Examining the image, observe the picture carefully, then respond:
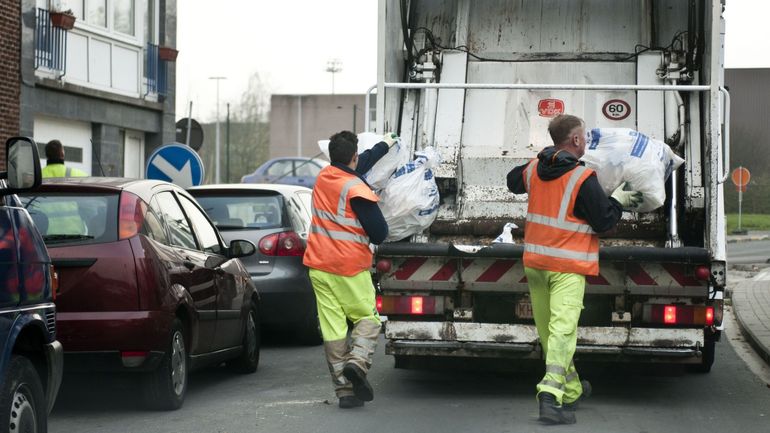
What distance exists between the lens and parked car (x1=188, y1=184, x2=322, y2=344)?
11.3 meters

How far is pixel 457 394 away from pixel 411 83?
231 centimetres

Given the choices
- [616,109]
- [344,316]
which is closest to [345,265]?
[344,316]

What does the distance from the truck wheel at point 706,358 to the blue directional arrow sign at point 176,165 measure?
6.83 m

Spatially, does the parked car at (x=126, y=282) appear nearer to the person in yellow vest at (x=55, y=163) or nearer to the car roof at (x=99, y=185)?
the car roof at (x=99, y=185)

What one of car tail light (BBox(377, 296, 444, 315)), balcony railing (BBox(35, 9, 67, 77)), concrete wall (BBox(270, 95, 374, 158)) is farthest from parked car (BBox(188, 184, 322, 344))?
concrete wall (BBox(270, 95, 374, 158))

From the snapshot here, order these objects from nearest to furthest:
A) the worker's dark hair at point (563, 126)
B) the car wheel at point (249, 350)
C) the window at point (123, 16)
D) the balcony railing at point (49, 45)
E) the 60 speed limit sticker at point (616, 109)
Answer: the worker's dark hair at point (563, 126) < the 60 speed limit sticker at point (616, 109) < the car wheel at point (249, 350) < the balcony railing at point (49, 45) < the window at point (123, 16)

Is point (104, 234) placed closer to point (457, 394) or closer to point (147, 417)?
point (147, 417)

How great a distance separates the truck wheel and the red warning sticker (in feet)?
6.49

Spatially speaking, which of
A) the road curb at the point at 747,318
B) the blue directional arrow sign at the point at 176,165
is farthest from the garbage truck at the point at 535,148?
the blue directional arrow sign at the point at 176,165

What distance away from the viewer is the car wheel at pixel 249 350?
985cm

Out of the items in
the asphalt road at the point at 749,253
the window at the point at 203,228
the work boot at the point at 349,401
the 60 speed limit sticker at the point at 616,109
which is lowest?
the asphalt road at the point at 749,253

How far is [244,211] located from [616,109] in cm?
357

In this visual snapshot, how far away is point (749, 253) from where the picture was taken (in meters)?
30.7

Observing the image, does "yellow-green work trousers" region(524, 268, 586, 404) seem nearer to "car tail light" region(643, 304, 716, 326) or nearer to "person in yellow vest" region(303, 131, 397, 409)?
"car tail light" region(643, 304, 716, 326)
